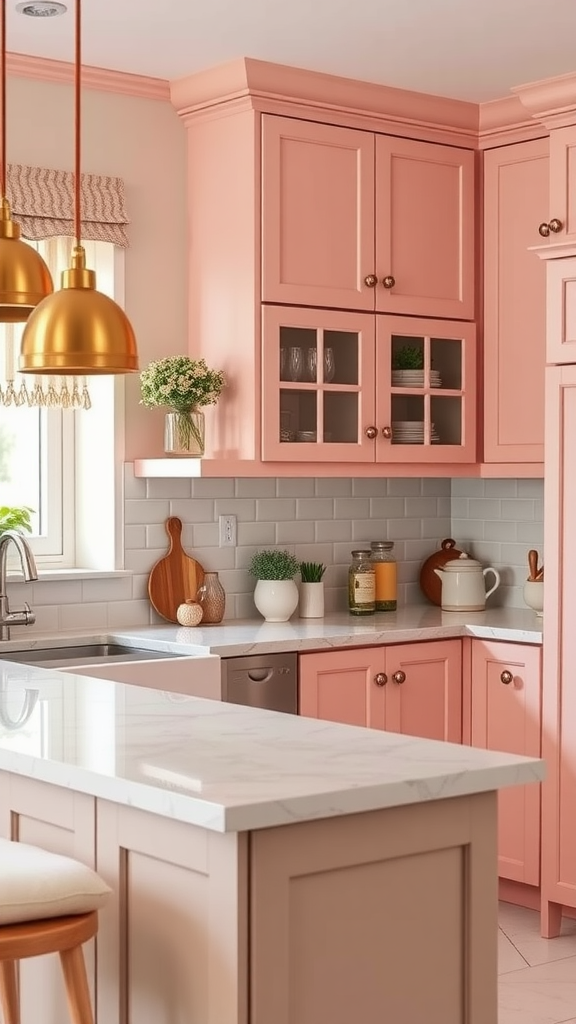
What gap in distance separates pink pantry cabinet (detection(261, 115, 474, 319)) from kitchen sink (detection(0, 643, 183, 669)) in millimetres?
1188

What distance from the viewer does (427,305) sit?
4961mm

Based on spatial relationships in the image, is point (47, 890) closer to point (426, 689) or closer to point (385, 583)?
point (426, 689)

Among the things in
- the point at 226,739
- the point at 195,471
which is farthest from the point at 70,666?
the point at 226,739

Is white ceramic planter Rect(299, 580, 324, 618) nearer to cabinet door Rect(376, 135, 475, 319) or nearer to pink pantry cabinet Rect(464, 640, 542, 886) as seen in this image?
pink pantry cabinet Rect(464, 640, 542, 886)

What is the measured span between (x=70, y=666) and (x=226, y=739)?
1742 mm

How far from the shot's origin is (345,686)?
4.47 metres

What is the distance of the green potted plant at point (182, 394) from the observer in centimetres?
446

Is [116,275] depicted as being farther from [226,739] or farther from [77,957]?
[77,957]

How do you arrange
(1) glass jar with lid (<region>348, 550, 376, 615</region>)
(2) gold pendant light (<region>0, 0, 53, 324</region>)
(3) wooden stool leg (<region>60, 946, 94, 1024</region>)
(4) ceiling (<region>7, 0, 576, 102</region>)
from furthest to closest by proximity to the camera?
(1) glass jar with lid (<region>348, 550, 376, 615</region>)
(4) ceiling (<region>7, 0, 576, 102</region>)
(2) gold pendant light (<region>0, 0, 53, 324</region>)
(3) wooden stool leg (<region>60, 946, 94, 1024</region>)

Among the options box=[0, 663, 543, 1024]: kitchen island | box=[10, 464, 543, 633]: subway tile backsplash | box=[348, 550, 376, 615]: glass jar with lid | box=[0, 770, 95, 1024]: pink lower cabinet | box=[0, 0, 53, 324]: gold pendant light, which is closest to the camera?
box=[0, 663, 543, 1024]: kitchen island

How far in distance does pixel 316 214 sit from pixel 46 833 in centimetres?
275

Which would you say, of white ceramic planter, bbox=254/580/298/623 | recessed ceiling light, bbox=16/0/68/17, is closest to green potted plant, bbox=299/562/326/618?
white ceramic planter, bbox=254/580/298/623

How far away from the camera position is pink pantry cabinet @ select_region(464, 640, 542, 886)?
454 centimetres

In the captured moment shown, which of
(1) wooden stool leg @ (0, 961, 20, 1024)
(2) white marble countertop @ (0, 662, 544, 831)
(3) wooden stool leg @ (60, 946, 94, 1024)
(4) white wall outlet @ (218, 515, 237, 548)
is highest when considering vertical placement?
(4) white wall outlet @ (218, 515, 237, 548)
